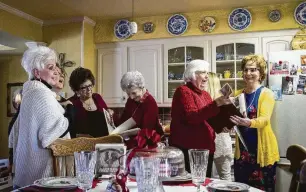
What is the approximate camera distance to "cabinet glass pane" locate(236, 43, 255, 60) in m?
4.05

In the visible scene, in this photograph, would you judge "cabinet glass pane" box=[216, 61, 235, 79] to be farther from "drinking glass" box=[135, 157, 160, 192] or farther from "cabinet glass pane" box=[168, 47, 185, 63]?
"drinking glass" box=[135, 157, 160, 192]

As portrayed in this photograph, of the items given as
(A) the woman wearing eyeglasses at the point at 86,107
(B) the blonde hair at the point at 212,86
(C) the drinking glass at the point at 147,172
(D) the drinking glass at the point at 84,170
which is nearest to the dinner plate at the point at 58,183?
(D) the drinking glass at the point at 84,170

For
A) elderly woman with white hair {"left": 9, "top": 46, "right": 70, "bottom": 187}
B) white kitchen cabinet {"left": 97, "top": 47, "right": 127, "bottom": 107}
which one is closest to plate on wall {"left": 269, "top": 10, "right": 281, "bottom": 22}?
white kitchen cabinet {"left": 97, "top": 47, "right": 127, "bottom": 107}

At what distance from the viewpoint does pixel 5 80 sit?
5676mm

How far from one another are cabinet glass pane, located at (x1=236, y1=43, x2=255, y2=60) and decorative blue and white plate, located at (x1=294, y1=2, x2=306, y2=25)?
1.84ft

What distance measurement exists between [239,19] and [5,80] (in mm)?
3819

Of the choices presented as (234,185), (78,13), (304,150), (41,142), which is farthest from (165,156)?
(78,13)

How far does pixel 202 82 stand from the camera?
2297mm

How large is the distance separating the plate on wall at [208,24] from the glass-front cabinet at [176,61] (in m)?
0.20

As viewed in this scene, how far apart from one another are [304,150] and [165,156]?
47cm

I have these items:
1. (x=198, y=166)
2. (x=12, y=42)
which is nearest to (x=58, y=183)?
(x=198, y=166)

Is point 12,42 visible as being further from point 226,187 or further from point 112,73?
point 226,187

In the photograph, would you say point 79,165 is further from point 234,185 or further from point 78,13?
point 78,13

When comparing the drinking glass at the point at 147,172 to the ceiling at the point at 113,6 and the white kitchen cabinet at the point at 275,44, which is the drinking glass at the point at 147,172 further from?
the white kitchen cabinet at the point at 275,44
